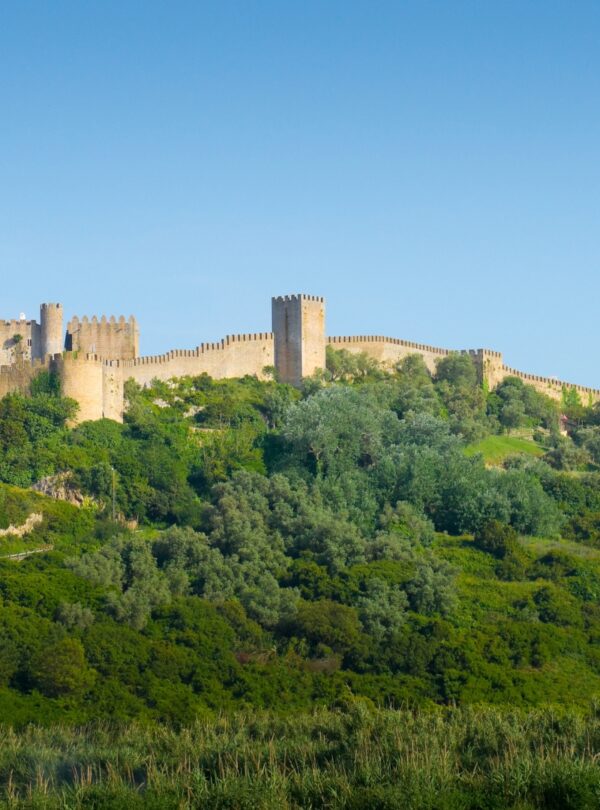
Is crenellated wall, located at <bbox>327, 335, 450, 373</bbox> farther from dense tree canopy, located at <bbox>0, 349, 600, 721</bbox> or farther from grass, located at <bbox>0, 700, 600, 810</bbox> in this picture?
grass, located at <bbox>0, 700, 600, 810</bbox>

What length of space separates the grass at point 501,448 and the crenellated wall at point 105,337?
11581mm

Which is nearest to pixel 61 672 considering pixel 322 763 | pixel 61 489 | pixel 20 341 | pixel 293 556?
pixel 322 763

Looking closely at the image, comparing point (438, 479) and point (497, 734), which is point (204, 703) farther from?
point (438, 479)

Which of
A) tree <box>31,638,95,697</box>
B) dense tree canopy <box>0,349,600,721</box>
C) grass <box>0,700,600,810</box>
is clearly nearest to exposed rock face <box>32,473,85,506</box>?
dense tree canopy <box>0,349,600,721</box>

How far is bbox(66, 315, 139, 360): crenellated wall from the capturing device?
2505 inches

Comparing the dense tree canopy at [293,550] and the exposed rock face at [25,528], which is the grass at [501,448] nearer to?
the dense tree canopy at [293,550]

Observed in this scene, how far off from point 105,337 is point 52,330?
1.83 m

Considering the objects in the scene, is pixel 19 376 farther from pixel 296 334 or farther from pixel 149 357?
pixel 296 334

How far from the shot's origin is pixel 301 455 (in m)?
60.5

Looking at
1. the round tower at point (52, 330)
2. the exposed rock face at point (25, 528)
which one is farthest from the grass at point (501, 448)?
the exposed rock face at point (25, 528)

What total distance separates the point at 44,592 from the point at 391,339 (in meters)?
26.3

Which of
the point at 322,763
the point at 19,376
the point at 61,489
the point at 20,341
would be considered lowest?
the point at 322,763

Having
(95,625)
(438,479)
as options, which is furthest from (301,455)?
(95,625)

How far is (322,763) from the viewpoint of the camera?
36219 mm
